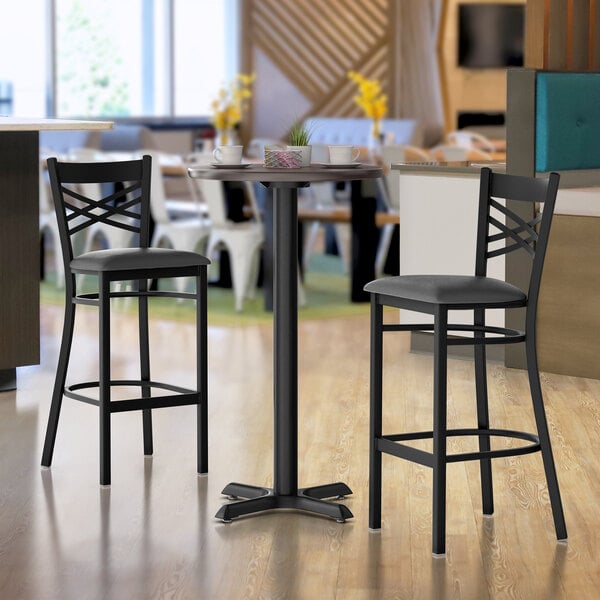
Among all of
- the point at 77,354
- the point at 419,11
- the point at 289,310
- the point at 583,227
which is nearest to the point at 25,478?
the point at 289,310

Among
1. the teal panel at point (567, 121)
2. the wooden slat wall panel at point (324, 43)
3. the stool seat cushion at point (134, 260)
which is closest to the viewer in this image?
the stool seat cushion at point (134, 260)

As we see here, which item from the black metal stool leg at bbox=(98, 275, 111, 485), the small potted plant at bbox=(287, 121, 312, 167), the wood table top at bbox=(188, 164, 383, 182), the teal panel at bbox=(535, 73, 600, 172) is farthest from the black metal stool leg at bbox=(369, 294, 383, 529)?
the teal panel at bbox=(535, 73, 600, 172)

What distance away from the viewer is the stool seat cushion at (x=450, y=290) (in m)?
2.60

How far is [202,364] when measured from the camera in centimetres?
324

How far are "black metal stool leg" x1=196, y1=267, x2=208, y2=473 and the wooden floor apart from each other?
7 cm

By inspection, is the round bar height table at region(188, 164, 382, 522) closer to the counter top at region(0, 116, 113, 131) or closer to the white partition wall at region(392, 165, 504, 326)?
the counter top at region(0, 116, 113, 131)

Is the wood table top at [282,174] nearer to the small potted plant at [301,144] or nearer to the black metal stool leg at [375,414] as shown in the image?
the small potted plant at [301,144]

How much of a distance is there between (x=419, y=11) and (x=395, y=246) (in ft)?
13.7

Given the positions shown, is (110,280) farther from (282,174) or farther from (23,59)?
(23,59)

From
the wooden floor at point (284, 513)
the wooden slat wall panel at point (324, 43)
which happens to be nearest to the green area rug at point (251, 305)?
the wooden floor at point (284, 513)

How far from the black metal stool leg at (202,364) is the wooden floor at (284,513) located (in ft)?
0.23

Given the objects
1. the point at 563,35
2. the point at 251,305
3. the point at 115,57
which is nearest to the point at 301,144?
the point at 563,35

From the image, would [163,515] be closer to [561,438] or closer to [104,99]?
[561,438]

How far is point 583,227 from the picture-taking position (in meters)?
4.43
